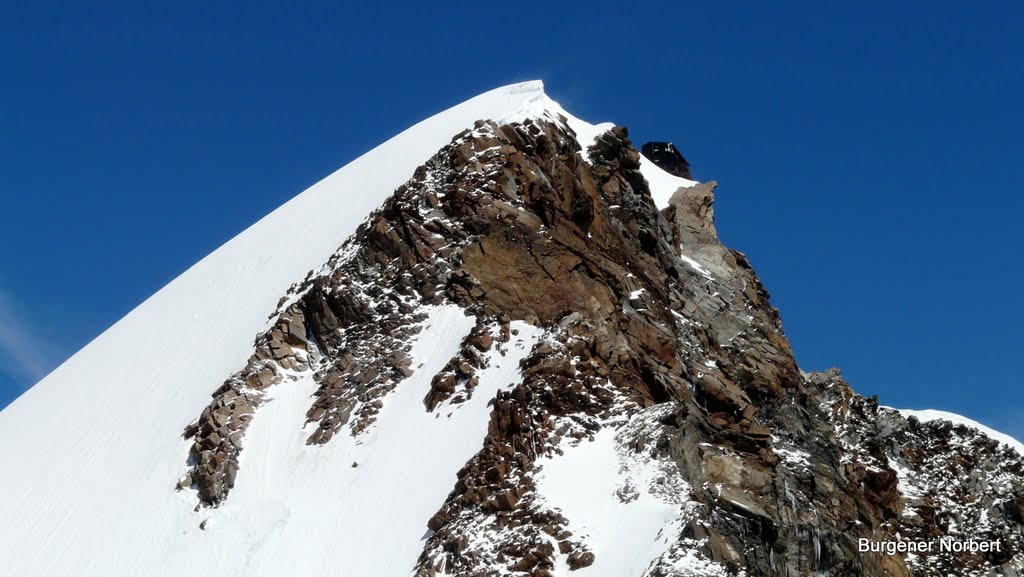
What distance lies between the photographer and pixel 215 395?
118 feet

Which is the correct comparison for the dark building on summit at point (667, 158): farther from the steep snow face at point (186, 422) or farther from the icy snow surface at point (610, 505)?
the icy snow surface at point (610, 505)

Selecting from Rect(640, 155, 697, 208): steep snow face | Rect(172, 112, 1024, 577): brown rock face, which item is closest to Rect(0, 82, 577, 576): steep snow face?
Rect(172, 112, 1024, 577): brown rock face

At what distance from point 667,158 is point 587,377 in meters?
30.3

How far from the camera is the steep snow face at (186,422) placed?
105 ft

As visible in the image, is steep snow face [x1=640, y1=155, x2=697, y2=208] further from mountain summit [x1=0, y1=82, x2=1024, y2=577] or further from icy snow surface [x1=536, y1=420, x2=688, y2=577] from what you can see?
icy snow surface [x1=536, y1=420, x2=688, y2=577]

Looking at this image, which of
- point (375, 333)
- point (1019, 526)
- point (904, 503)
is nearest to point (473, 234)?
point (375, 333)

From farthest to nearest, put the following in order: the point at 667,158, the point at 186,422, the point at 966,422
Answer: the point at 667,158
the point at 966,422
the point at 186,422

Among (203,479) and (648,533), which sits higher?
(203,479)

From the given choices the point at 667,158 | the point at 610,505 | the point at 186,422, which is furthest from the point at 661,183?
the point at 610,505

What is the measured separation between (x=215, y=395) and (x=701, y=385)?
1424 centimetres

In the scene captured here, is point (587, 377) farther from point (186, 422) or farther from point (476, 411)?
point (186, 422)

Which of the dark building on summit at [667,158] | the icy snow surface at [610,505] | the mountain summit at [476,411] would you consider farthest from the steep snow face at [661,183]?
the icy snow surface at [610,505]

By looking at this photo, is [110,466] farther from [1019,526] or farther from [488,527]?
[1019,526]

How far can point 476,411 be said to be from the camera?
1280 inches
